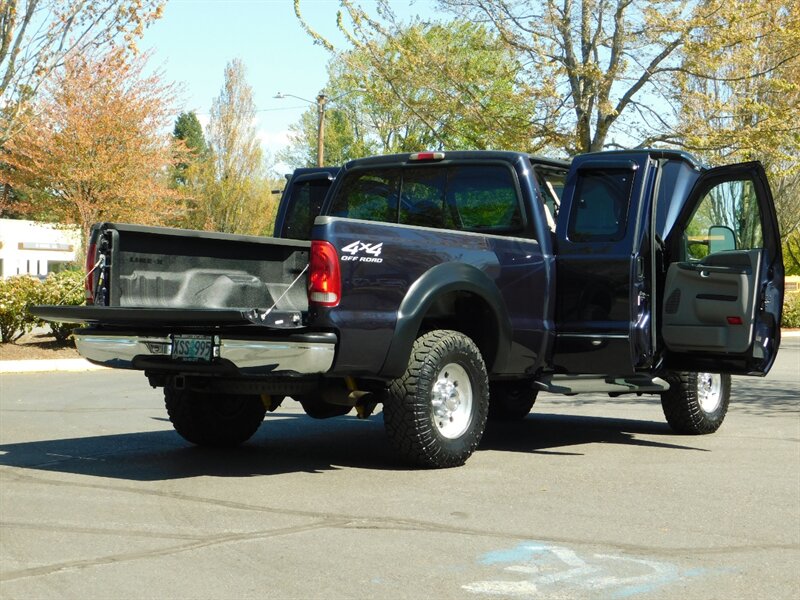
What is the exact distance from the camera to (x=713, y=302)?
9.35 meters

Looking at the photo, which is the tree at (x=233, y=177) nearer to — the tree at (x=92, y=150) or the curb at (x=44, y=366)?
the tree at (x=92, y=150)

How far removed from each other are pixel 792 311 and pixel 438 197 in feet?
94.0

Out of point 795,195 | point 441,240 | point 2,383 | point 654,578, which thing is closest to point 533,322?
point 441,240

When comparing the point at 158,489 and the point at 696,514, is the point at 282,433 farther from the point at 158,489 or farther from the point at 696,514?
the point at 696,514

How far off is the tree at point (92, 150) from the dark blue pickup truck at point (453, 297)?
26992mm

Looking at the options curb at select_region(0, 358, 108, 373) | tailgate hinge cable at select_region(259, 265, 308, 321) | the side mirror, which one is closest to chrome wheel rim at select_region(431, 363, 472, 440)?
tailgate hinge cable at select_region(259, 265, 308, 321)

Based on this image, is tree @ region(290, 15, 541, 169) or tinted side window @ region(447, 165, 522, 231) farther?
tree @ region(290, 15, 541, 169)

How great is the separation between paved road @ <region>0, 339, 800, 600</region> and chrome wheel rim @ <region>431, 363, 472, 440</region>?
36 centimetres

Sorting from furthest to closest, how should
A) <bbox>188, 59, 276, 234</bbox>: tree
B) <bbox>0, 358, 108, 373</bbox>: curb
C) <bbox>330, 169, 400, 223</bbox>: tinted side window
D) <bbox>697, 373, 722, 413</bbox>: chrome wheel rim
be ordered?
<bbox>188, 59, 276, 234</bbox>: tree, <bbox>0, 358, 108, 373</bbox>: curb, <bbox>697, 373, 722, 413</bbox>: chrome wheel rim, <bbox>330, 169, 400, 223</bbox>: tinted side window

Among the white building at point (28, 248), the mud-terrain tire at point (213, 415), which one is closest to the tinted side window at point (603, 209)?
the mud-terrain tire at point (213, 415)

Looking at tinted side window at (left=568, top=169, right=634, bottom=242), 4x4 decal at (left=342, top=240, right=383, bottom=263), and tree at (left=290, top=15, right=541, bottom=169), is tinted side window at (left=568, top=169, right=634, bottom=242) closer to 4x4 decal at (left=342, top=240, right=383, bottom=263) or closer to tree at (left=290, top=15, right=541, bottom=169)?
4x4 decal at (left=342, top=240, right=383, bottom=263)

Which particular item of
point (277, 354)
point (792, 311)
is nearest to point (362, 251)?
point (277, 354)

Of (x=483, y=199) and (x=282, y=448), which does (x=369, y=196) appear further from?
(x=282, y=448)

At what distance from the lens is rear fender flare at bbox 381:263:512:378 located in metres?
7.91
